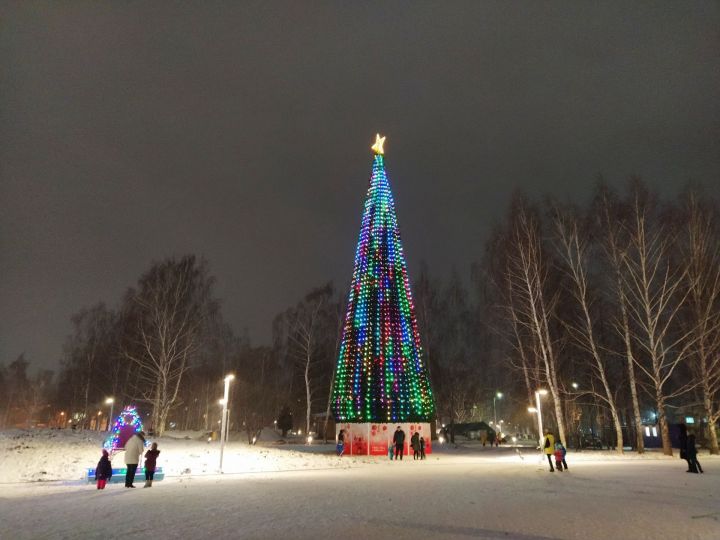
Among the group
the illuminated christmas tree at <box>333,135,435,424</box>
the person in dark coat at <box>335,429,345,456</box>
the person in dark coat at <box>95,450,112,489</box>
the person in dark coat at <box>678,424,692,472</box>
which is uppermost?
the illuminated christmas tree at <box>333,135,435,424</box>

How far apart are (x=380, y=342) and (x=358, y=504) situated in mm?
15141

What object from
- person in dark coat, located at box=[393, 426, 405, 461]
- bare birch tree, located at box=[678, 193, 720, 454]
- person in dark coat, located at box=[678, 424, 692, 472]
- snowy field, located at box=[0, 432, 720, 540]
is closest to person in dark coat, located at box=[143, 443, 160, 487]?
snowy field, located at box=[0, 432, 720, 540]

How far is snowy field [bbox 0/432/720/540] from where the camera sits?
21.8 ft

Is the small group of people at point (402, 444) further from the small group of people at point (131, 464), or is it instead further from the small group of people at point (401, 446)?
the small group of people at point (131, 464)

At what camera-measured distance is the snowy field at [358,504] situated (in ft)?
21.8

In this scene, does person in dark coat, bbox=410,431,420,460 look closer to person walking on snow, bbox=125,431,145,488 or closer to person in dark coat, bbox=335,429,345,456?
person in dark coat, bbox=335,429,345,456

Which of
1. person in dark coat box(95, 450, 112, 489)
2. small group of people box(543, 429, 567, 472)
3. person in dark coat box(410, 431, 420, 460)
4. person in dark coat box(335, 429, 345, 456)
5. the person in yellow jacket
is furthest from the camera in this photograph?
person in dark coat box(335, 429, 345, 456)

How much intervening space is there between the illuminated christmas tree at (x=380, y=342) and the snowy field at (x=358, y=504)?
7.89 meters

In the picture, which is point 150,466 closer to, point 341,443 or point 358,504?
point 358,504

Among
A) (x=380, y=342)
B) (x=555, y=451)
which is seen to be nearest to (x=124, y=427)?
(x=380, y=342)

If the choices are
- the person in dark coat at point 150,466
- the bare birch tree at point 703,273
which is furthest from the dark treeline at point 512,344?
the person in dark coat at point 150,466

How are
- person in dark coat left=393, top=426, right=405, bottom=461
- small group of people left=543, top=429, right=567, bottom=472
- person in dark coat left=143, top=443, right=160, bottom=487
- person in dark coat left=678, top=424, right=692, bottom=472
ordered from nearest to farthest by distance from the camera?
person in dark coat left=143, top=443, right=160, bottom=487, person in dark coat left=678, top=424, right=692, bottom=472, small group of people left=543, top=429, right=567, bottom=472, person in dark coat left=393, top=426, right=405, bottom=461

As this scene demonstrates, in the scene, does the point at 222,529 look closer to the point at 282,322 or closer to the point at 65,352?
the point at 282,322

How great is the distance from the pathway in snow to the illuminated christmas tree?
1018 centimetres
